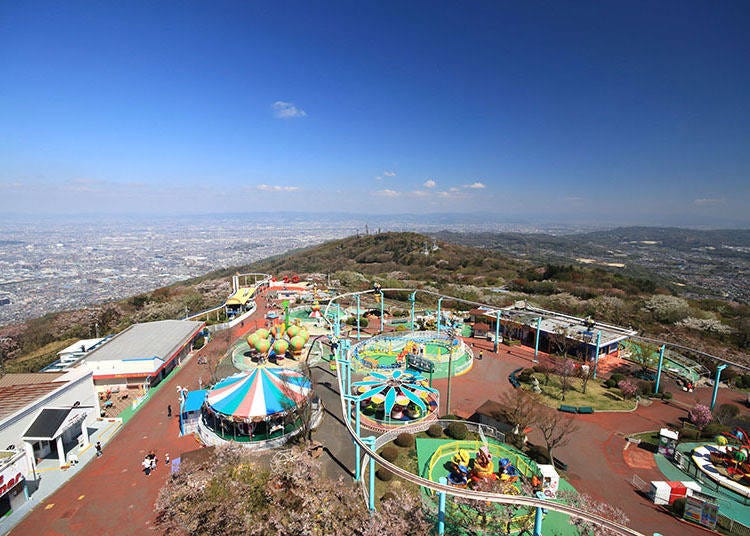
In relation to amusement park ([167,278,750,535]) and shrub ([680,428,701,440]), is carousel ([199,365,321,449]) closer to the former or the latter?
amusement park ([167,278,750,535])

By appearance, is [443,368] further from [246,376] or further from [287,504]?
[287,504]

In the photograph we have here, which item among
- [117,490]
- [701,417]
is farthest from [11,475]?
[701,417]

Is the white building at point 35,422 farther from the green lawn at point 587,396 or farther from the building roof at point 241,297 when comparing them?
the green lawn at point 587,396

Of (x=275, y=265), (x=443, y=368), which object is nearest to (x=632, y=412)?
(x=443, y=368)

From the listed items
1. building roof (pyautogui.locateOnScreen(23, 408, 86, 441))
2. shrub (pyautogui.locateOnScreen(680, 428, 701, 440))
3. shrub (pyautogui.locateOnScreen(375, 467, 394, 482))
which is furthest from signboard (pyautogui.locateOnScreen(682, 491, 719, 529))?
building roof (pyautogui.locateOnScreen(23, 408, 86, 441))

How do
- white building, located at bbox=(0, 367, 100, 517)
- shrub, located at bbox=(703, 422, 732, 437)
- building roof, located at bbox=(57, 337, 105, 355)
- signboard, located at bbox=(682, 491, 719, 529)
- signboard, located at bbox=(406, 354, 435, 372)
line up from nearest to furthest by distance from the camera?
signboard, located at bbox=(682, 491, 719, 529) < white building, located at bbox=(0, 367, 100, 517) < shrub, located at bbox=(703, 422, 732, 437) < signboard, located at bbox=(406, 354, 435, 372) < building roof, located at bbox=(57, 337, 105, 355)

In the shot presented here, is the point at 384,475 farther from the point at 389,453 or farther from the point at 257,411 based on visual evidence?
the point at 257,411

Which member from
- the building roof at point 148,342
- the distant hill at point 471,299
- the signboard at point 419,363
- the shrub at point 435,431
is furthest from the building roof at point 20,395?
the signboard at point 419,363
